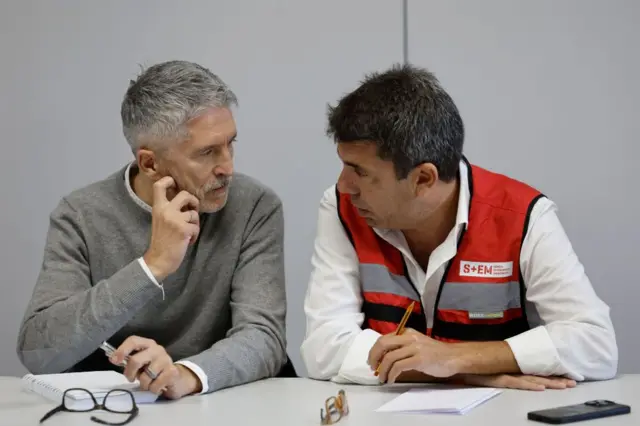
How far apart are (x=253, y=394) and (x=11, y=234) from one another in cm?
167

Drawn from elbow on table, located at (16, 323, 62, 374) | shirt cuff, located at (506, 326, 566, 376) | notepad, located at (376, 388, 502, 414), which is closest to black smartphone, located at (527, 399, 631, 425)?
notepad, located at (376, 388, 502, 414)

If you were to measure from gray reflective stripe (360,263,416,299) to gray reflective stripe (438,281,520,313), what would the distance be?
0.30 ft

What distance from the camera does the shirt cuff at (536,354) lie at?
205 cm

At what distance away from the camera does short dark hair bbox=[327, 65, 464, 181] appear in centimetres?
215

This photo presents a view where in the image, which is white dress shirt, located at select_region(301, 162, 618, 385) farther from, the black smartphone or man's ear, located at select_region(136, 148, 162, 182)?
man's ear, located at select_region(136, 148, 162, 182)

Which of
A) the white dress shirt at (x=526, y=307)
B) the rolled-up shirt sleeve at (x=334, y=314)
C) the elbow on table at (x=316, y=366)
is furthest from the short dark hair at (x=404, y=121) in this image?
the elbow on table at (x=316, y=366)

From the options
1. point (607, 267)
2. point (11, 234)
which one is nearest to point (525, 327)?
point (607, 267)

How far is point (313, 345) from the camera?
2205 millimetres

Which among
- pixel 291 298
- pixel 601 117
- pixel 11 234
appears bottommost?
pixel 291 298

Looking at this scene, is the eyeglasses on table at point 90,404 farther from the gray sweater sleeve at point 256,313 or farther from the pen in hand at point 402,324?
the pen in hand at point 402,324

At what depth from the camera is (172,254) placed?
218cm

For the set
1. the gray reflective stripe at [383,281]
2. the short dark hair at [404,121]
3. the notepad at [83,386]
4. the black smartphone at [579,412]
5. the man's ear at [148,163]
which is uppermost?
the short dark hair at [404,121]

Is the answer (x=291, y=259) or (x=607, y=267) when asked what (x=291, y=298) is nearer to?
(x=291, y=259)

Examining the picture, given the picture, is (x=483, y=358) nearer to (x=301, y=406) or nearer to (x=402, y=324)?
(x=402, y=324)
